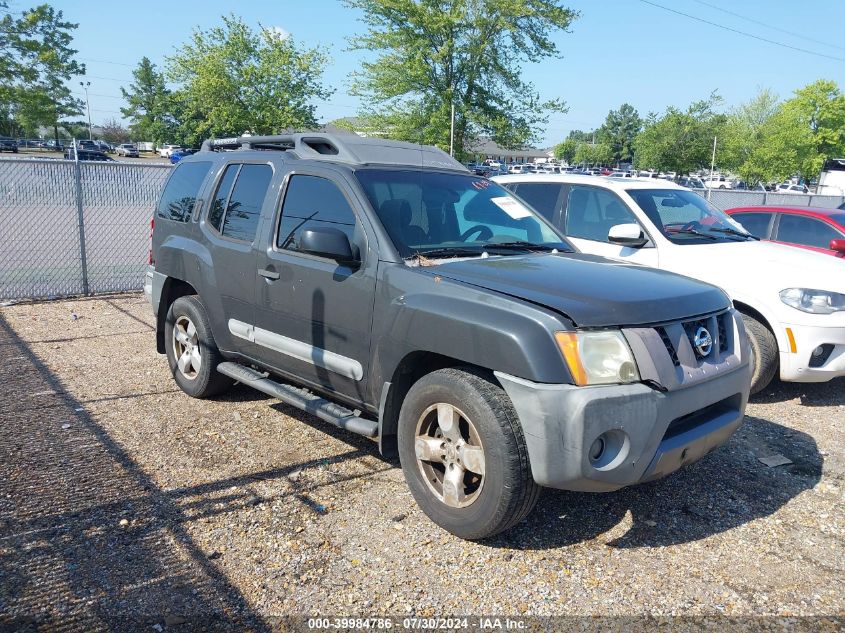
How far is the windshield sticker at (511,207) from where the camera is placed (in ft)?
15.1

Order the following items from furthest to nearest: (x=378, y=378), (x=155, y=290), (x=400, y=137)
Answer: (x=400, y=137) → (x=155, y=290) → (x=378, y=378)

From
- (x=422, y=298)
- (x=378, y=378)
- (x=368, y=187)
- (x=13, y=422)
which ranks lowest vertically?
(x=13, y=422)

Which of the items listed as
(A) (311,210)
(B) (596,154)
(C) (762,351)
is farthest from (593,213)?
(B) (596,154)

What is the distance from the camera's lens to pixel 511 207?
4.67m

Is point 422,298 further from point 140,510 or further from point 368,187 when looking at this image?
point 140,510

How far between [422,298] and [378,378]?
58 centimetres

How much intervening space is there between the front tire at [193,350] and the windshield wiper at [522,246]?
2364 millimetres

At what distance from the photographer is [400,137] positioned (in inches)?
958

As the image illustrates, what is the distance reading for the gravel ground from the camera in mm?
2959

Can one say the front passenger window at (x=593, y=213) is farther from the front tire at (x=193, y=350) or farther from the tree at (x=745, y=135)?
the tree at (x=745, y=135)

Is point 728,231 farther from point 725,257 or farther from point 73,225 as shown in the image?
point 73,225

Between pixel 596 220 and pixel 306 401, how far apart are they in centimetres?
398

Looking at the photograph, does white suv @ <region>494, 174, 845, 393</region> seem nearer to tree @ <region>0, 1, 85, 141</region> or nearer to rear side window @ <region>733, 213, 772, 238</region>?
→ rear side window @ <region>733, 213, 772, 238</region>

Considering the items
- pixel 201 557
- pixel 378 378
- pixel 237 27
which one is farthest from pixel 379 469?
pixel 237 27
